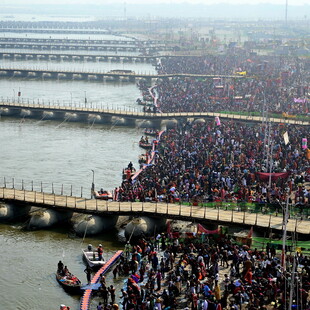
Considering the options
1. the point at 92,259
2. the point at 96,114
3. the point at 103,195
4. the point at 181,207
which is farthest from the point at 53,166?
the point at 92,259

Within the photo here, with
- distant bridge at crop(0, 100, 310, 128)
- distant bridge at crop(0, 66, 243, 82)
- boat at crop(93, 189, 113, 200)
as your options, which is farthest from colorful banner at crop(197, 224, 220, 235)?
distant bridge at crop(0, 66, 243, 82)

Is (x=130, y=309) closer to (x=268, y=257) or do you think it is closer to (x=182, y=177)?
(x=268, y=257)

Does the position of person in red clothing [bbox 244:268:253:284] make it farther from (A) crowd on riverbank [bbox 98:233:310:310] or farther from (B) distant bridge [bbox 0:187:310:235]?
(B) distant bridge [bbox 0:187:310:235]

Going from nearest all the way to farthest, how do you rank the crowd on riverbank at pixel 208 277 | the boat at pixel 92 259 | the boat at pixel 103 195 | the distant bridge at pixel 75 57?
the crowd on riverbank at pixel 208 277 → the boat at pixel 92 259 → the boat at pixel 103 195 → the distant bridge at pixel 75 57

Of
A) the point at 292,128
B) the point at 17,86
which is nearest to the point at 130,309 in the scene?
the point at 292,128

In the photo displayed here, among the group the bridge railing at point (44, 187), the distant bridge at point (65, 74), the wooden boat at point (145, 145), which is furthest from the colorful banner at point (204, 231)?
the distant bridge at point (65, 74)

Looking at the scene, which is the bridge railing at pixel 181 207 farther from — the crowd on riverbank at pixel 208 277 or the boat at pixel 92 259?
the boat at pixel 92 259
